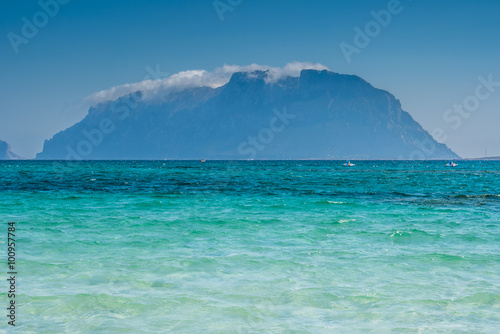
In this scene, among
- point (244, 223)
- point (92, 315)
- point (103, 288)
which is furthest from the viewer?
point (244, 223)

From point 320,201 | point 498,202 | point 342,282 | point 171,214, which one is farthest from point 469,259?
point 498,202

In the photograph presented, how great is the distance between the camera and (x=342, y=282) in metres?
10.9

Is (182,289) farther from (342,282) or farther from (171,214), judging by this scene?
(171,214)

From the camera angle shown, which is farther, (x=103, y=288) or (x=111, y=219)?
(x=111, y=219)

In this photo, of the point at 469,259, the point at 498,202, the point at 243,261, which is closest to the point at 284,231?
the point at 243,261

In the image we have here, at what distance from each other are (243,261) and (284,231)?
5.69 meters

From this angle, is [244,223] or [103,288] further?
[244,223]

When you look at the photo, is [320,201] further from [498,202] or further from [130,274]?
[130,274]

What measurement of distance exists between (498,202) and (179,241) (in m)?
24.1

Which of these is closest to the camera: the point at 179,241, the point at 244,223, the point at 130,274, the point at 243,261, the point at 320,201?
the point at 130,274

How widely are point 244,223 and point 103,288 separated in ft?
35.9

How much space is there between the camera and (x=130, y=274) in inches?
453

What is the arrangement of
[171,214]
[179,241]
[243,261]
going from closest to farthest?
[243,261]
[179,241]
[171,214]

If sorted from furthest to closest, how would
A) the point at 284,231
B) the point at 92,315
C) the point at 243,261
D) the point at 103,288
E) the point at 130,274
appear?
the point at 284,231 < the point at 243,261 < the point at 130,274 < the point at 103,288 < the point at 92,315
